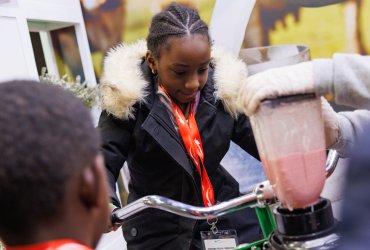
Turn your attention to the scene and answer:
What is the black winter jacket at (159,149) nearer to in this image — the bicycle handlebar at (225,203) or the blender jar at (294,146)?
the bicycle handlebar at (225,203)

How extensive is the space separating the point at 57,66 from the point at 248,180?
5.76ft

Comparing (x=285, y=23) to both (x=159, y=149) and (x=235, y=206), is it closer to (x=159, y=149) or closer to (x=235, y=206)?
(x=159, y=149)

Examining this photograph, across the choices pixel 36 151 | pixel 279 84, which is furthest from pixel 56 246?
pixel 279 84

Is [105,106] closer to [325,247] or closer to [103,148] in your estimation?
[103,148]

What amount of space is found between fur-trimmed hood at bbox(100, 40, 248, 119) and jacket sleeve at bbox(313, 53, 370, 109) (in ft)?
2.74

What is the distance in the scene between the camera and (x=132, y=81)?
1607mm

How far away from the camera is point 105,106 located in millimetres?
1600

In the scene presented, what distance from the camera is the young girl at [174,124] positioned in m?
1.56

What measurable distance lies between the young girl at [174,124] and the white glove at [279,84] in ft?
2.44

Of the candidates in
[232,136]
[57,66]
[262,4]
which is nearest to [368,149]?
[232,136]

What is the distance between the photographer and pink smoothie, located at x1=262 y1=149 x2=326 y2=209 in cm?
84

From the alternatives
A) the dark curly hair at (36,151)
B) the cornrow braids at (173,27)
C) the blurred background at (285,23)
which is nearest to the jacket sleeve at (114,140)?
the cornrow braids at (173,27)

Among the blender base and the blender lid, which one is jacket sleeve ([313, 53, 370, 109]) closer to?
the blender lid

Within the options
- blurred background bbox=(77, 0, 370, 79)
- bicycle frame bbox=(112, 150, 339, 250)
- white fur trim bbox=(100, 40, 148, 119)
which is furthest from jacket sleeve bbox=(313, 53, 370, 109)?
blurred background bbox=(77, 0, 370, 79)
